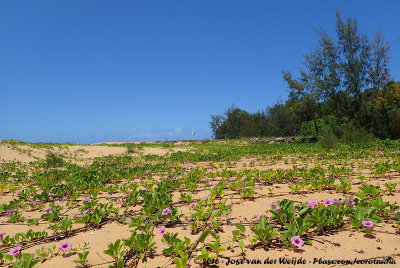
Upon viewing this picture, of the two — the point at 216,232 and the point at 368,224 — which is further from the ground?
the point at 368,224

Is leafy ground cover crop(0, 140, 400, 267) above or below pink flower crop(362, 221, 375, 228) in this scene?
below

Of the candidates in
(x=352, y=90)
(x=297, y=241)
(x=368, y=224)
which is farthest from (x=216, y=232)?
(x=352, y=90)

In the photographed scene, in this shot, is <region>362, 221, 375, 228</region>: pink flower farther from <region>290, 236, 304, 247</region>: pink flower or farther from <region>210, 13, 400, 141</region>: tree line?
<region>210, 13, 400, 141</region>: tree line

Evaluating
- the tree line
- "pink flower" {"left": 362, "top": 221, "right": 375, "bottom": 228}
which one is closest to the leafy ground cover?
"pink flower" {"left": 362, "top": 221, "right": 375, "bottom": 228}

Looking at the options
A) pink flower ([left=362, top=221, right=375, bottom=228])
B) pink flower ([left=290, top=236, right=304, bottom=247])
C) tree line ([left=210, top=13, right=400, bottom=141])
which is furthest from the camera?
tree line ([left=210, top=13, right=400, bottom=141])

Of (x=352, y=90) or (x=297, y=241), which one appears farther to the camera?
(x=352, y=90)

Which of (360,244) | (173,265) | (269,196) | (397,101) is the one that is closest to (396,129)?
(397,101)

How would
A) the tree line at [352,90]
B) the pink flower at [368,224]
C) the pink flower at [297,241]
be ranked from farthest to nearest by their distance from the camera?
the tree line at [352,90] → the pink flower at [368,224] → the pink flower at [297,241]

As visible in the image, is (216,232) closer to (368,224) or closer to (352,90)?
(368,224)

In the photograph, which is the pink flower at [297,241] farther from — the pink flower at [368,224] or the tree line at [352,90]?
the tree line at [352,90]

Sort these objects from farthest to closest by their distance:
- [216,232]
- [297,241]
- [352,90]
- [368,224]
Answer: [352,90] < [216,232] < [368,224] < [297,241]

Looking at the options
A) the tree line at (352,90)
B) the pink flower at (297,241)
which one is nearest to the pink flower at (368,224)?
the pink flower at (297,241)

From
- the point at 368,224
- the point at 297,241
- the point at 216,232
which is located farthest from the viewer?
the point at 216,232

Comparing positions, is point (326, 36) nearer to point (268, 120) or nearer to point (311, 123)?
point (311, 123)
